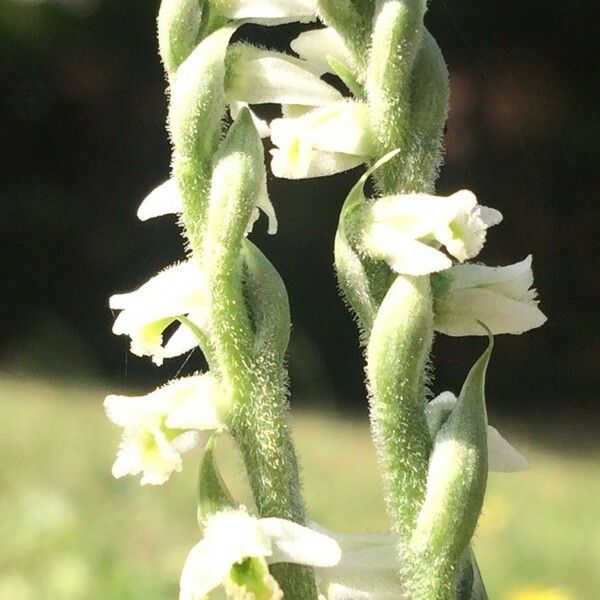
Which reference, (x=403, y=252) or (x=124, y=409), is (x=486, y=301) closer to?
(x=403, y=252)

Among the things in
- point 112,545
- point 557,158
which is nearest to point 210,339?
point 112,545

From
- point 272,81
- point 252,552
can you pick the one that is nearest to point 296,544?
point 252,552

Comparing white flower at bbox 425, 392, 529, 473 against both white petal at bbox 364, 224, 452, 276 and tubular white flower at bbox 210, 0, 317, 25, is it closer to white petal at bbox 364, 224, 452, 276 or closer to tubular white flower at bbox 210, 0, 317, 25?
white petal at bbox 364, 224, 452, 276

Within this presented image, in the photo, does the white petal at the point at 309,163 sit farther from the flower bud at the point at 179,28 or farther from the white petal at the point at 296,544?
the white petal at the point at 296,544

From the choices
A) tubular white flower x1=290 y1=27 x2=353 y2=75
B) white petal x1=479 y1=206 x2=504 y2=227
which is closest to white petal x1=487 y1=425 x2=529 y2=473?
white petal x1=479 y1=206 x2=504 y2=227

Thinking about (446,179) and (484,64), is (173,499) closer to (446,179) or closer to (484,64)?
(446,179)
